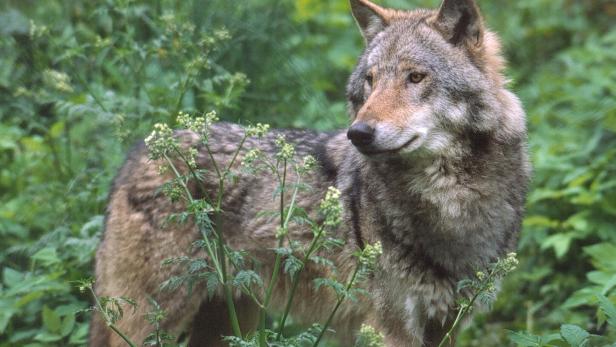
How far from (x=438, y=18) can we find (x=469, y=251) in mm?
1179

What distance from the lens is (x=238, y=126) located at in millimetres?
5090

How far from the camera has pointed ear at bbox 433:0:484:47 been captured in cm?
429

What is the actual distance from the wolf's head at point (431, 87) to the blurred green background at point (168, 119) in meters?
1.07

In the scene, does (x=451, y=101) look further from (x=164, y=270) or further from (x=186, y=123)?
(x=164, y=270)

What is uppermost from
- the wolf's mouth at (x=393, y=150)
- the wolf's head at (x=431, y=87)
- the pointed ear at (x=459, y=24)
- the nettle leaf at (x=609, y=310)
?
the pointed ear at (x=459, y=24)

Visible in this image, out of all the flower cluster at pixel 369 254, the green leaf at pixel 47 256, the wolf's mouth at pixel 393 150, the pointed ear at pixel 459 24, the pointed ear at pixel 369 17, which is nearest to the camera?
the flower cluster at pixel 369 254

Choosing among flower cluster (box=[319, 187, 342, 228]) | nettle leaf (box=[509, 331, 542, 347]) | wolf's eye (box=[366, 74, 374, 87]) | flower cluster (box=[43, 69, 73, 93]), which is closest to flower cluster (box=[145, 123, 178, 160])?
flower cluster (box=[319, 187, 342, 228])

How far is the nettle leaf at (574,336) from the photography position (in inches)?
148

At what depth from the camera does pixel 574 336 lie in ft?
12.5

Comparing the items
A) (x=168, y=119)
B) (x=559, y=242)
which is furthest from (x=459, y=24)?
(x=559, y=242)

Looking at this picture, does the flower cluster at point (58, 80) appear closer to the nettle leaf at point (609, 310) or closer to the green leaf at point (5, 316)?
the green leaf at point (5, 316)

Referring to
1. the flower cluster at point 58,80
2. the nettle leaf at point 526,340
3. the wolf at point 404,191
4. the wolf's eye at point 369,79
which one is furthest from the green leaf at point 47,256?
the nettle leaf at point 526,340

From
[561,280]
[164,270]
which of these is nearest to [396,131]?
[164,270]

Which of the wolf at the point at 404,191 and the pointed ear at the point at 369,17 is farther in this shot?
the pointed ear at the point at 369,17
